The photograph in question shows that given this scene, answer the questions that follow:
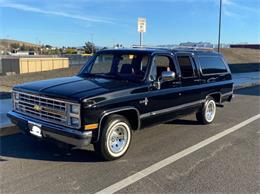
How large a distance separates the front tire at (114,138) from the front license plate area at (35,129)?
936 mm

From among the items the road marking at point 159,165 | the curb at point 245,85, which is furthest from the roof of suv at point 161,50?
the curb at point 245,85

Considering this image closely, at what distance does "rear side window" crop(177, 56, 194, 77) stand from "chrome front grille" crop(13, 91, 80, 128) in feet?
9.78

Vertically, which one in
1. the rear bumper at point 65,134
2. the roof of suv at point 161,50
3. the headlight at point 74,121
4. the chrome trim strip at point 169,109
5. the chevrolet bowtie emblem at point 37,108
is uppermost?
the roof of suv at point 161,50

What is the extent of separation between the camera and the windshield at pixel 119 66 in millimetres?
6008

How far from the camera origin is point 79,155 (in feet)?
17.8

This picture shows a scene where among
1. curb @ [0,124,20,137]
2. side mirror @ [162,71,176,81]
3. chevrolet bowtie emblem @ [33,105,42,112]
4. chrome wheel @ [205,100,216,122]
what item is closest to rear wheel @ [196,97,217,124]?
chrome wheel @ [205,100,216,122]

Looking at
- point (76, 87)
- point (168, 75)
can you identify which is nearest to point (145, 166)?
point (76, 87)

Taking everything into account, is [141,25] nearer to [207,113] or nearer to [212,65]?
[212,65]

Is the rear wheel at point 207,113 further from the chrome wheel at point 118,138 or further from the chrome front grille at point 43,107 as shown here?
the chrome front grille at point 43,107

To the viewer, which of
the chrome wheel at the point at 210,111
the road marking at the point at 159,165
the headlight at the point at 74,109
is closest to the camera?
the road marking at the point at 159,165

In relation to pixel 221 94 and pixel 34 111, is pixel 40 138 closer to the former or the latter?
pixel 34 111

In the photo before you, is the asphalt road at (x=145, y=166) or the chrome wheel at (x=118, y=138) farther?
the chrome wheel at (x=118, y=138)

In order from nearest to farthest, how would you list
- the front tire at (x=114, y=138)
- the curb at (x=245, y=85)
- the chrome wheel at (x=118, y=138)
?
1. the front tire at (x=114, y=138)
2. the chrome wheel at (x=118, y=138)
3. the curb at (x=245, y=85)

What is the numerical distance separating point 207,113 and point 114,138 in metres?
3.46
